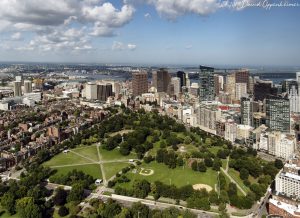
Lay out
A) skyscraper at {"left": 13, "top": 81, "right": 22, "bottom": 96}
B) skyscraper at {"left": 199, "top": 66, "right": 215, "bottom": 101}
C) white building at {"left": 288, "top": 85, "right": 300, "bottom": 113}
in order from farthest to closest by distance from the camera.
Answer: skyscraper at {"left": 13, "top": 81, "right": 22, "bottom": 96}
skyscraper at {"left": 199, "top": 66, "right": 215, "bottom": 101}
white building at {"left": 288, "top": 85, "right": 300, "bottom": 113}

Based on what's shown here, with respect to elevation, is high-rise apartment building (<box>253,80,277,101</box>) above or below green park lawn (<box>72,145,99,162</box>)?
above

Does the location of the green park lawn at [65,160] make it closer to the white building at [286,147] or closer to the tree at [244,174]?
the tree at [244,174]

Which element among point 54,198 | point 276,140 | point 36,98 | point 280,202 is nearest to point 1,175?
point 54,198

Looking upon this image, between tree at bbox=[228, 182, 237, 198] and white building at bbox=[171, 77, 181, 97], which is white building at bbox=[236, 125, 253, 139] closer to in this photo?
tree at bbox=[228, 182, 237, 198]

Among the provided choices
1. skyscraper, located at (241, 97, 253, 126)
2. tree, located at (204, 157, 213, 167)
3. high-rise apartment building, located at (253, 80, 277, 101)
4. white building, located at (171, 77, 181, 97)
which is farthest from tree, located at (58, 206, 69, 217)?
white building, located at (171, 77, 181, 97)

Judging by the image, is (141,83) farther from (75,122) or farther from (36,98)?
(75,122)

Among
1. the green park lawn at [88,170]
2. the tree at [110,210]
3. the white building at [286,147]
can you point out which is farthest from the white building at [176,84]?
the tree at [110,210]

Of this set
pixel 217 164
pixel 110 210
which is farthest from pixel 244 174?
pixel 110 210
